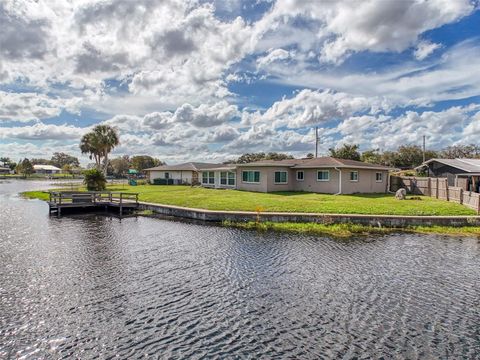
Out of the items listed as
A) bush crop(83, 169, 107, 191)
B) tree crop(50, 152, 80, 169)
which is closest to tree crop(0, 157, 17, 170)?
tree crop(50, 152, 80, 169)

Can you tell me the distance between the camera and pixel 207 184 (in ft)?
127

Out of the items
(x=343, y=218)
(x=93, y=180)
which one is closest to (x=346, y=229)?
(x=343, y=218)

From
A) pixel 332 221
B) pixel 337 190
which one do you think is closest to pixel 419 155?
pixel 337 190

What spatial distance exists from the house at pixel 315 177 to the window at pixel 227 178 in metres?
0.53

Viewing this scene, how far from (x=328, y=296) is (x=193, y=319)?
3771mm

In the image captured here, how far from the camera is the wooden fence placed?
2069 centimetres

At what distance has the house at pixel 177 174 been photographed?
146 ft

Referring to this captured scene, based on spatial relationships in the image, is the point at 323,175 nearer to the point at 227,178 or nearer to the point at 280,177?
the point at 280,177

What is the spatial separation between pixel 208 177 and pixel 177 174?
380 inches

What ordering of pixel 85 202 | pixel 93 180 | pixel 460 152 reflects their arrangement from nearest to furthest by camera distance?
pixel 85 202 → pixel 93 180 → pixel 460 152

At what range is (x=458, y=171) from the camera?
97.0 ft

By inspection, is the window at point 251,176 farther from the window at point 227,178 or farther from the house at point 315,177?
the window at point 227,178

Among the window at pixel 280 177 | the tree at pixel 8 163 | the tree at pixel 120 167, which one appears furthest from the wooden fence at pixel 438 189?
the tree at pixel 8 163

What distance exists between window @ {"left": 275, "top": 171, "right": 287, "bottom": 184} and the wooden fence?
414 inches
